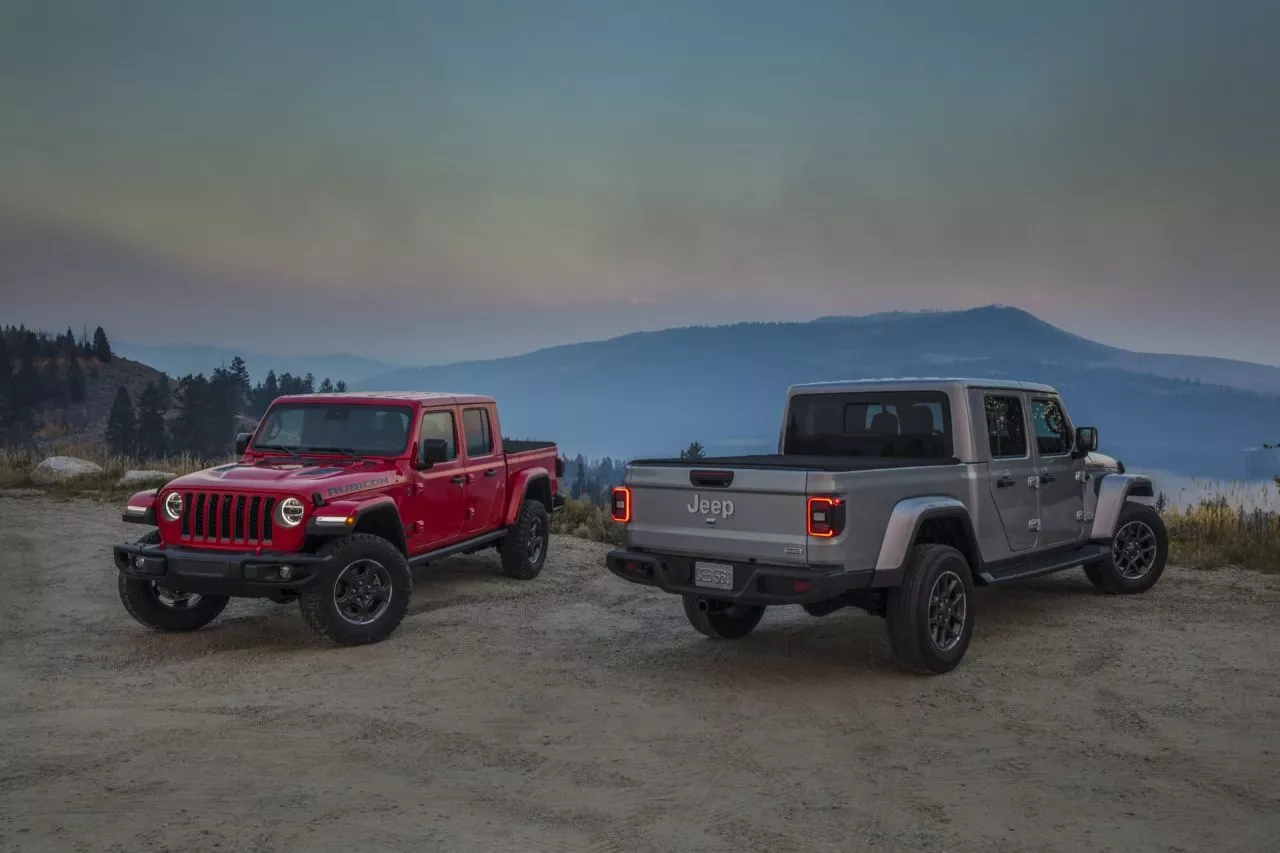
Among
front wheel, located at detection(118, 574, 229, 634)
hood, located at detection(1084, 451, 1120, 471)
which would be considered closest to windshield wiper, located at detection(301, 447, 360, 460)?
front wheel, located at detection(118, 574, 229, 634)

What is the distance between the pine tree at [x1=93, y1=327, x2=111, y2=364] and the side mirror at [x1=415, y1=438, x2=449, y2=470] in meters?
71.9

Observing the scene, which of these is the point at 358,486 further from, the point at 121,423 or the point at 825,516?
the point at 121,423

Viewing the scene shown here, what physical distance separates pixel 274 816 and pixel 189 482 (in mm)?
4275

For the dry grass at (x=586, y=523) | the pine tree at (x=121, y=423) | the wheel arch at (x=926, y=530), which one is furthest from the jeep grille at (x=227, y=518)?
the pine tree at (x=121, y=423)

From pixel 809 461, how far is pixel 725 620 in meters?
1.53

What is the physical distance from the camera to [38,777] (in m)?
4.88

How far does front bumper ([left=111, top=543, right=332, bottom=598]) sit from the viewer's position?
24.4 feet

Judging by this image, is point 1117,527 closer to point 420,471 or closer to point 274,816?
point 420,471

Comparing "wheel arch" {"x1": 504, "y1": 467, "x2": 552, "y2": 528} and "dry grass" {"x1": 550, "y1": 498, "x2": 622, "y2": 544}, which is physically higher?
"wheel arch" {"x1": 504, "y1": 467, "x2": 552, "y2": 528}

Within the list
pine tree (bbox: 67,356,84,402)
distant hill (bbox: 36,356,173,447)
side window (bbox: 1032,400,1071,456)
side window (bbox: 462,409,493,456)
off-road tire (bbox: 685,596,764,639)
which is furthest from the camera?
pine tree (bbox: 67,356,84,402)

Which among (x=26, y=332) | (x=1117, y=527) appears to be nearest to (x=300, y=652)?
(x=1117, y=527)

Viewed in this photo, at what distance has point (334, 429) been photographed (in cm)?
935

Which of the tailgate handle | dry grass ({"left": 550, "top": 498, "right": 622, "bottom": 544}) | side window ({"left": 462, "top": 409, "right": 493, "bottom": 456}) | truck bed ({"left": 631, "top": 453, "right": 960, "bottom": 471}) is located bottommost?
dry grass ({"left": 550, "top": 498, "right": 622, "bottom": 544})

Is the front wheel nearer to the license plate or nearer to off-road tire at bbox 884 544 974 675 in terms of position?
the license plate
